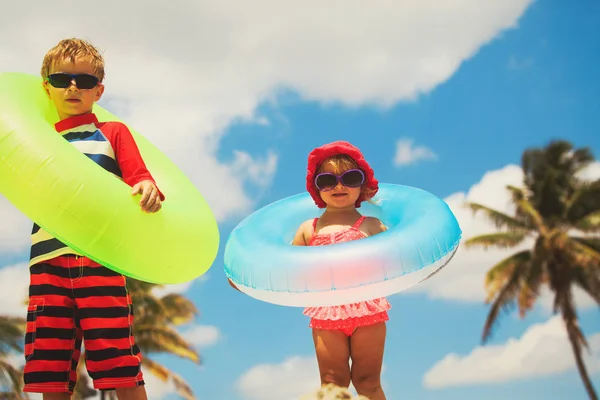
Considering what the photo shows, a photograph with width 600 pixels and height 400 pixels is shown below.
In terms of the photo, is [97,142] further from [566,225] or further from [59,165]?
[566,225]

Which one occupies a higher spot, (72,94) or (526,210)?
(526,210)

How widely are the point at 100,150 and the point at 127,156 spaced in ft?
0.50

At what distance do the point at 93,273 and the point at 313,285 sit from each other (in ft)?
3.93

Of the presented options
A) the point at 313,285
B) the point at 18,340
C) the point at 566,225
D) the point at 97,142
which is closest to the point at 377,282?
the point at 313,285

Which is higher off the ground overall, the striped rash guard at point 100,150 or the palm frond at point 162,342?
the palm frond at point 162,342

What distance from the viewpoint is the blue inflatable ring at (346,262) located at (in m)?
3.58

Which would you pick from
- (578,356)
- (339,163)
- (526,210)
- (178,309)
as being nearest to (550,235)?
(526,210)

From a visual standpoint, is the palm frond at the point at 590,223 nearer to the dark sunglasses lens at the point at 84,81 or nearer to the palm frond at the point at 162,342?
the palm frond at the point at 162,342

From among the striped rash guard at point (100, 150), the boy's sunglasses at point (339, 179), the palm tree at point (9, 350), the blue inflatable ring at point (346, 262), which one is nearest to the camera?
the striped rash guard at point (100, 150)

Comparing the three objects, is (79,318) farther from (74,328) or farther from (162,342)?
(162,342)

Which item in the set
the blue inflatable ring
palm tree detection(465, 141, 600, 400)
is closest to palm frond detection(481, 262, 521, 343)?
palm tree detection(465, 141, 600, 400)

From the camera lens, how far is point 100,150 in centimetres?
345

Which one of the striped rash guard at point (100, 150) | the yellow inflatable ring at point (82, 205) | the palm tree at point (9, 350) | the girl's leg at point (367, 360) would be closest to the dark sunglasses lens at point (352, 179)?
the girl's leg at point (367, 360)

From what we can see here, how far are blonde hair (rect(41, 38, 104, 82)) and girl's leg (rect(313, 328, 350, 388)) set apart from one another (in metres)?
2.06
